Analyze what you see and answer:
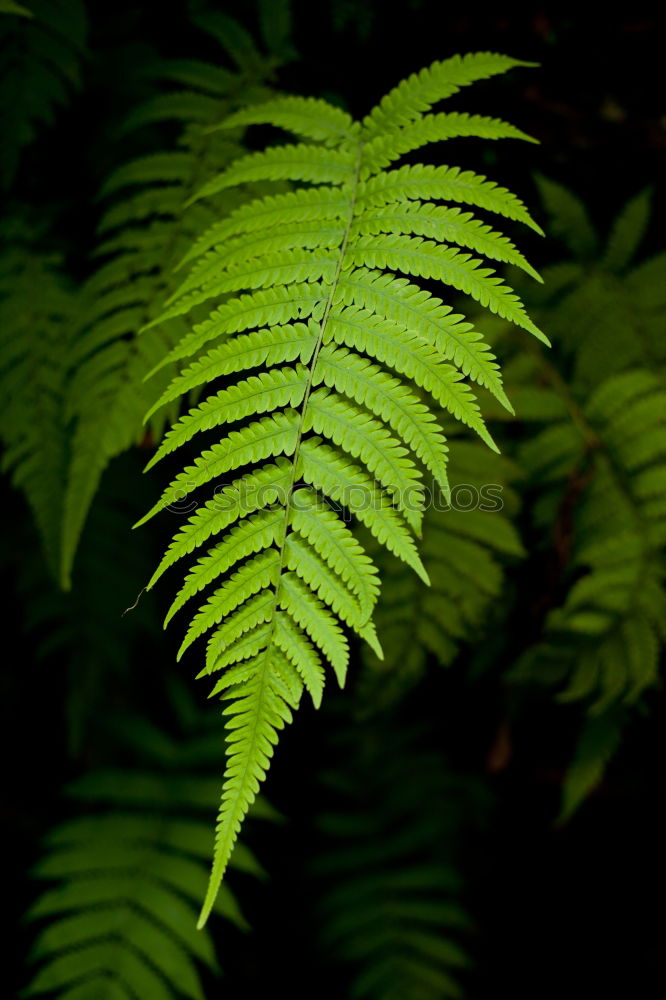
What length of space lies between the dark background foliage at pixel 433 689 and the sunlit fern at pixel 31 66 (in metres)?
0.22

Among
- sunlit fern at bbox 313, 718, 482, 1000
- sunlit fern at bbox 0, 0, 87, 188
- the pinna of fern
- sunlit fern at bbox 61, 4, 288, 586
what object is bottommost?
sunlit fern at bbox 313, 718, 482, 1000

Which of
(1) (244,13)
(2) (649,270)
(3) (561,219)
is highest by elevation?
(1) (244,13)

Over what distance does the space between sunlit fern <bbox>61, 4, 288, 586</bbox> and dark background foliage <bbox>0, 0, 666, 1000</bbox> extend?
27cm

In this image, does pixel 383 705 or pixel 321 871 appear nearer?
pixel 383 705

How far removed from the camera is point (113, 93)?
241cm

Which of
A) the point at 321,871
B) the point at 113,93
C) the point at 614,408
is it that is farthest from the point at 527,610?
the point at 113,93

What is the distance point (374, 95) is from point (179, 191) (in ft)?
3.19

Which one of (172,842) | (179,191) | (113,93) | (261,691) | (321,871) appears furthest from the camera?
(321,871)

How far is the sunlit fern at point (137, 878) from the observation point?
2.39 meters

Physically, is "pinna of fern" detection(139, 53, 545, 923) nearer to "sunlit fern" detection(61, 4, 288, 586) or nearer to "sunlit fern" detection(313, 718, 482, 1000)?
"sunlit fern" detection(61, 4, 288, 586)

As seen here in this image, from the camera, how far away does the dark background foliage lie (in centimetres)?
246

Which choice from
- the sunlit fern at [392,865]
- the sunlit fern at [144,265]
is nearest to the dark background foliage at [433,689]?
the sunlit fern at [392,865]

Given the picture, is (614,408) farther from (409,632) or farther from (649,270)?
(409,632)

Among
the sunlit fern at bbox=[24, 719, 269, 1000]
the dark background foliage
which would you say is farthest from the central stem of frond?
the sunlit fern at bbox=[24, 719, 269, 1000]
